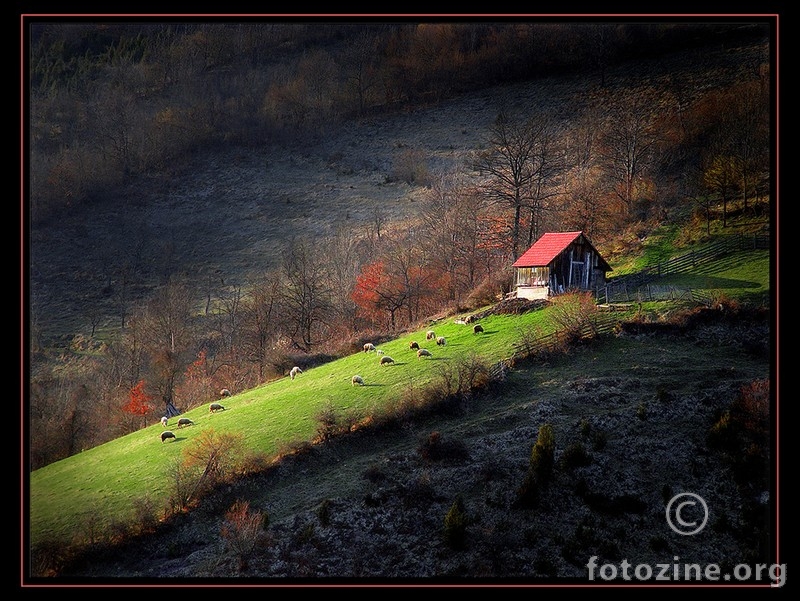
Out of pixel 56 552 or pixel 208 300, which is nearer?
pixel 56 552

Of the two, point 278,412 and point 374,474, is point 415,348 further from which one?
point 374,474

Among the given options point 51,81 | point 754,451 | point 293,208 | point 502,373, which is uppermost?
point 51,81

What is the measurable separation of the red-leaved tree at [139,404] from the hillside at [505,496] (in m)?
24.6

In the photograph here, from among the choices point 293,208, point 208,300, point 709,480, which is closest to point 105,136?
point 293,208

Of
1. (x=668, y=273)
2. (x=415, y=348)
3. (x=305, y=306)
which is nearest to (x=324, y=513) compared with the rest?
(x=415, y=348)

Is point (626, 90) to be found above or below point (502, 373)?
above

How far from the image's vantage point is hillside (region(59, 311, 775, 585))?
2494cm

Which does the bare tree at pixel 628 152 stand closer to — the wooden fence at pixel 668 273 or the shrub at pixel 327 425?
the wooden fence at pixel 668 273

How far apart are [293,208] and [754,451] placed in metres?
75.3

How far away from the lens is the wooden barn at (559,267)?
153 feet

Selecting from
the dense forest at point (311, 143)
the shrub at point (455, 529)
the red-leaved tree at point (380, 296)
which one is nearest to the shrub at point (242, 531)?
the shrub at point (455, 529)

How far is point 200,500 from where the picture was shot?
2872 cm

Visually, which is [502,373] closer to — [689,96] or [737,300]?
[737,300]

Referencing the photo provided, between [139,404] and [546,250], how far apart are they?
32623 mm
